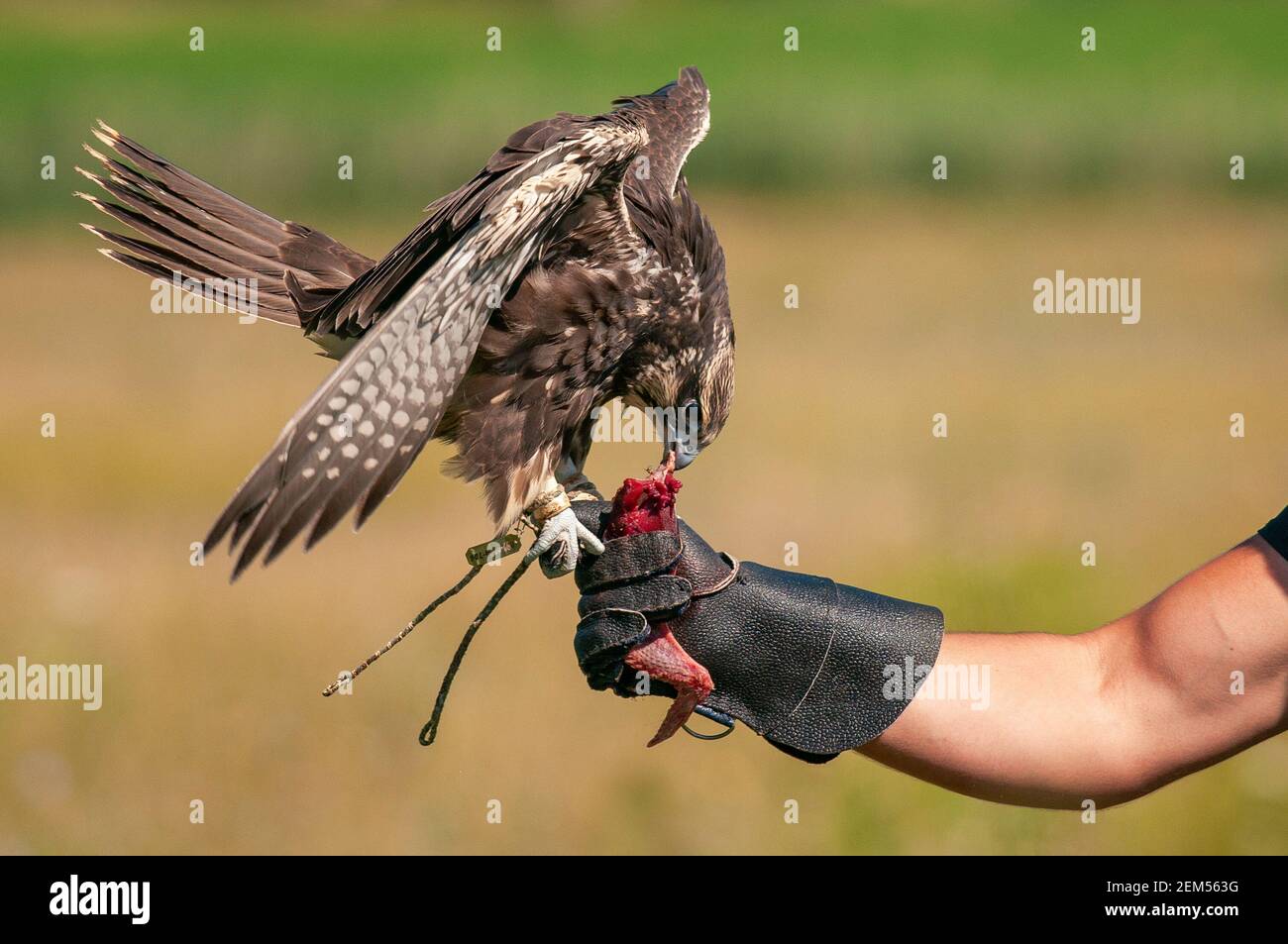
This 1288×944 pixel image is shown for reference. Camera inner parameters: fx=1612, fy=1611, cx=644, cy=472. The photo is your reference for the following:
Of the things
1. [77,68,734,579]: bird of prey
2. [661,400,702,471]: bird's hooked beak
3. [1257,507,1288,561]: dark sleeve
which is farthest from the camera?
[661,400,702,471]: bird's hooked beak

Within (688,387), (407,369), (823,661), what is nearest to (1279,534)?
(823,661)

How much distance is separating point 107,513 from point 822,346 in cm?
715

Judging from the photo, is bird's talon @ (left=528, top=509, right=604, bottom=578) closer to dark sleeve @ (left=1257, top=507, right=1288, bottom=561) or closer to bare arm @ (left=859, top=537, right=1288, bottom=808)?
bare arm @ (left=859, top=537, right=1288, bottom=808)

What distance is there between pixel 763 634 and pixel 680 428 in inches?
42.0

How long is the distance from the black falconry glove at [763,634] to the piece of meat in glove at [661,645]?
3 centimetres

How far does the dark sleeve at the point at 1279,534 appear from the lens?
3441 mm

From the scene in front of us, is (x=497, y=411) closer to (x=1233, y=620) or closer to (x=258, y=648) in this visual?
(x=1233, y=620)

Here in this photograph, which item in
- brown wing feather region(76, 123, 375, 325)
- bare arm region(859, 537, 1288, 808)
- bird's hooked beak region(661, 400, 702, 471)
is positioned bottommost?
bare arm region(859, 537, 1288, 808)

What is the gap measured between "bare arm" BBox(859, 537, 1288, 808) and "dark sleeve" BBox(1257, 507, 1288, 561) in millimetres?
17

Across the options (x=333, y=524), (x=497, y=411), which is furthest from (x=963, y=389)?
(x=333, y=524)

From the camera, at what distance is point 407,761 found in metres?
7.32

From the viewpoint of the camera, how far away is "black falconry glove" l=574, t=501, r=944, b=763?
378 cm

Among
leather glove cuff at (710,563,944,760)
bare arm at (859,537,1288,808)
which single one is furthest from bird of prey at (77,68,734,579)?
bare arm at (859,537,1288,808)

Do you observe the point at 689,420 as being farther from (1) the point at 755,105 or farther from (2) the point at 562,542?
(1) the point at 755,105
